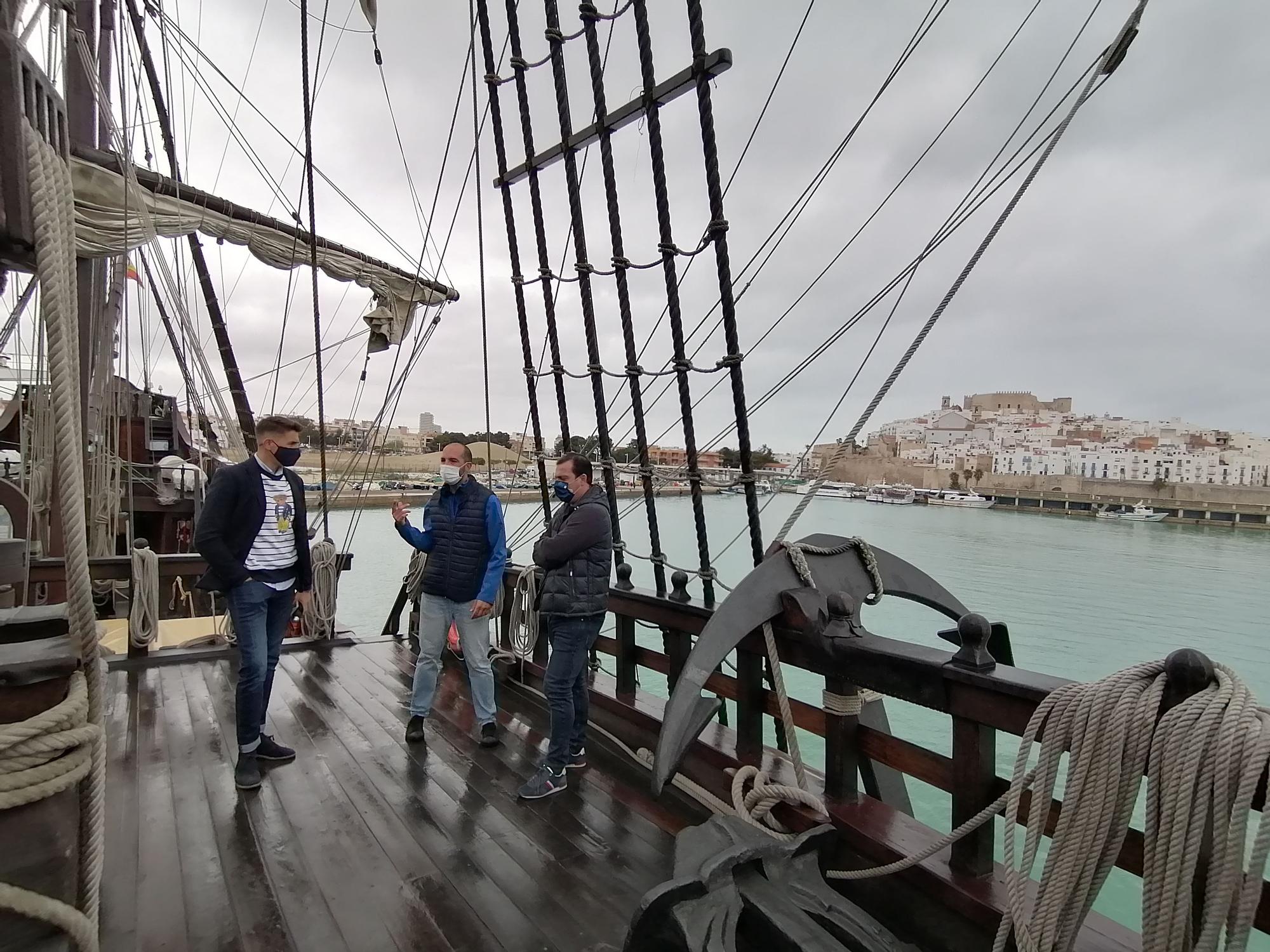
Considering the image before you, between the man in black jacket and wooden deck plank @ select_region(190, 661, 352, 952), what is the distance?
0.36 ft

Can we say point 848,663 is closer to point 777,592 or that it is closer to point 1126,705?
point 777,592

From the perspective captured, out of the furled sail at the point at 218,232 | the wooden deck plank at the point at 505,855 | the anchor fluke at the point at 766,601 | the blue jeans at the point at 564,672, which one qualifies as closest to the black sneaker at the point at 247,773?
the wooden deck plank at the point at 505,855

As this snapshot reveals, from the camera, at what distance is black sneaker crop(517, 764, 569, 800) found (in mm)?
2467

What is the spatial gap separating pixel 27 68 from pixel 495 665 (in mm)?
3388

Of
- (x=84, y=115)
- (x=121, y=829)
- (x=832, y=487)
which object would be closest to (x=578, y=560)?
(x=121, y=829)

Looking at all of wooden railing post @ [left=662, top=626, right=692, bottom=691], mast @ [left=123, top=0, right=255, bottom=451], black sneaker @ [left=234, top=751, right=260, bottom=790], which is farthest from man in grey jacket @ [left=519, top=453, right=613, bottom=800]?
mast @ [left=123, top=0, right=255, bottom=451]

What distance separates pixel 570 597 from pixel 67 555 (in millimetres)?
1712

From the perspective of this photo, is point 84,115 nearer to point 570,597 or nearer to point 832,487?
point 570,597

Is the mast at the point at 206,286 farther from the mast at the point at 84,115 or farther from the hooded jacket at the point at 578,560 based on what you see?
the hooded jacket at the point at 578,560

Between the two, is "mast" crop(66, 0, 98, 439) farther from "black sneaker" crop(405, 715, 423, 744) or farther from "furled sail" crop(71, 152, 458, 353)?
"black sneaker" crop(405, 715, 423, 744)

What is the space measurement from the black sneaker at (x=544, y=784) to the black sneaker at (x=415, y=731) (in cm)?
66

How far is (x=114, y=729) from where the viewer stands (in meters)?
3.01

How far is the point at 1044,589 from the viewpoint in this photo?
51.1 feet

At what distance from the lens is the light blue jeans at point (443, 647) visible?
2967 mm
